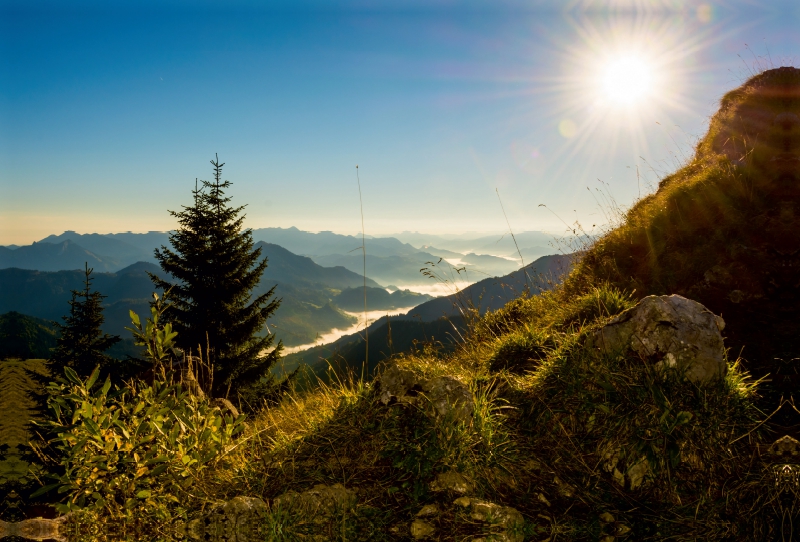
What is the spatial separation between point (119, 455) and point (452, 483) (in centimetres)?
252

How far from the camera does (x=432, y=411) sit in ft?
11.0

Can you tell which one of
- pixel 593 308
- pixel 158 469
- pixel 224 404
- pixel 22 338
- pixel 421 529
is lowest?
pixel 22 338

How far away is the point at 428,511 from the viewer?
109 inches

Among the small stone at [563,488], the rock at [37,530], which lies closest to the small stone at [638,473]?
the small stone at [563,488]

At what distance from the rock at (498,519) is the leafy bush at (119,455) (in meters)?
2.04

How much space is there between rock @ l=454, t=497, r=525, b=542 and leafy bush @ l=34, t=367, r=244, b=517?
2044 mm

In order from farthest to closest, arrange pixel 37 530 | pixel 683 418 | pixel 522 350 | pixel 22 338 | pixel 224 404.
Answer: pixel 22 338 < pixel 224 404 < pixel 522 350 < pixel 37 530 < pixel 683 418

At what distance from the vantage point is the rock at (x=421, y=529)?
2678 millimetres

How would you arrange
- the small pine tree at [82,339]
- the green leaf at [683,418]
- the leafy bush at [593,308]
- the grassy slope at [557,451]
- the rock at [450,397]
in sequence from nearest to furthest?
the grassy slope at [557,451] → the green leaf at [683,418] → the rock at [450,397] → the leafy bush at [593,308] → the small pine tree at [82,339]

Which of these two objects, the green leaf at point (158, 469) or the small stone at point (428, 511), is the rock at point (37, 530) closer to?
the green leaf at point (158, 469)

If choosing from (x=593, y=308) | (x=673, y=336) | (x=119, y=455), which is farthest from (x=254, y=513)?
(x=593, y=308)

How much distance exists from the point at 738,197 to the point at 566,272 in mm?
2965

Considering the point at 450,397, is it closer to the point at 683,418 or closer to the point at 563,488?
the point at 563,488

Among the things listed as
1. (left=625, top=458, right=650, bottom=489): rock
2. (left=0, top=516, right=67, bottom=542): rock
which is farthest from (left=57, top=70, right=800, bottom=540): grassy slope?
(left=0, top=516, right=67, bottom=542): rock
